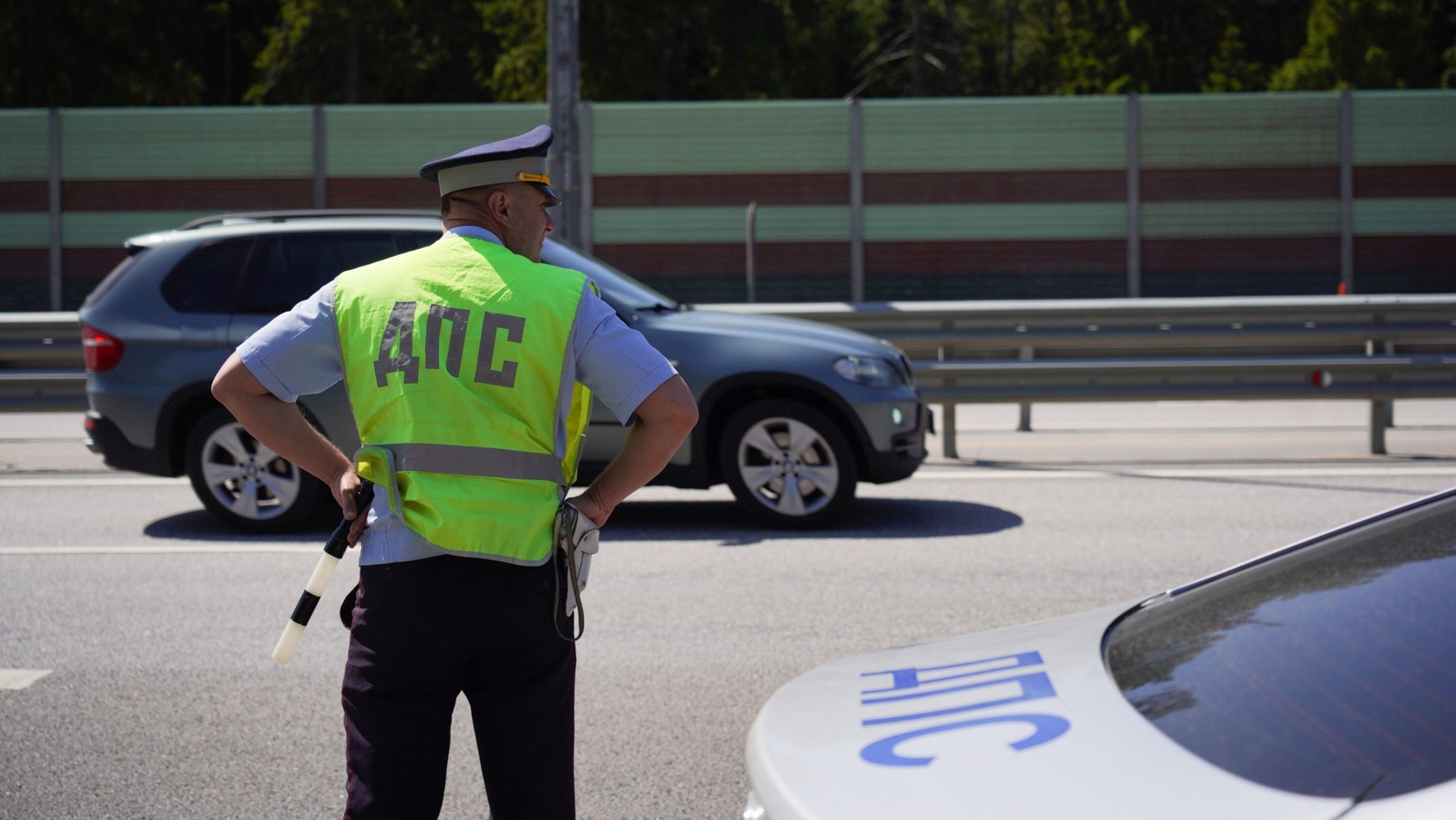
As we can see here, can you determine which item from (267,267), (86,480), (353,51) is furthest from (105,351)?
(353,51)

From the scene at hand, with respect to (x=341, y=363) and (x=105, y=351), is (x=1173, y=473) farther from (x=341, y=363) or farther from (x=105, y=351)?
(x=341, y=363)

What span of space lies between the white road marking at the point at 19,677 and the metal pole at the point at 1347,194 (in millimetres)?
22001

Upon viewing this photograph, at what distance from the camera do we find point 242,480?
8.30 meters

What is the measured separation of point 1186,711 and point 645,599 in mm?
4633

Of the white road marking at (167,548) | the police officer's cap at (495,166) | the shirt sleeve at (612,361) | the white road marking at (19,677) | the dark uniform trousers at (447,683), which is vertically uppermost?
the police officer's cap at (495,166)

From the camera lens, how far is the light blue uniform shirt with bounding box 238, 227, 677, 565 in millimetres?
2701

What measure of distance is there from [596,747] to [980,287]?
20.4 m

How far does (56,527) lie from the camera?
28.1 feet

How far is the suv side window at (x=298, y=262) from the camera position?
851 centimetres

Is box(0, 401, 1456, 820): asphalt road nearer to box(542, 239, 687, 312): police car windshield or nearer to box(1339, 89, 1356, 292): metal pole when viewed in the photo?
box(542, 239, 687, 312): police car windshield

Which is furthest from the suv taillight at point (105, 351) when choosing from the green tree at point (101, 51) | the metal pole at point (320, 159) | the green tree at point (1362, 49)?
the green tree at point (1362, 49)

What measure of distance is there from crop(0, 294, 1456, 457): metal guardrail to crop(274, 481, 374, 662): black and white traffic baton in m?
8.07

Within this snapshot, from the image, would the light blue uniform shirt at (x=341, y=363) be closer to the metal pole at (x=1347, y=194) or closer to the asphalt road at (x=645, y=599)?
the asphalt road at (x=645, y=599)

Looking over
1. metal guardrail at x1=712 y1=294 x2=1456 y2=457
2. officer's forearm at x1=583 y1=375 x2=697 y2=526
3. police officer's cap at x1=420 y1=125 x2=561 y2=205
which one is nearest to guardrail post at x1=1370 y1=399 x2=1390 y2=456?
metal guardrail at x1=712 y1=294 x2=1456 y2=457
